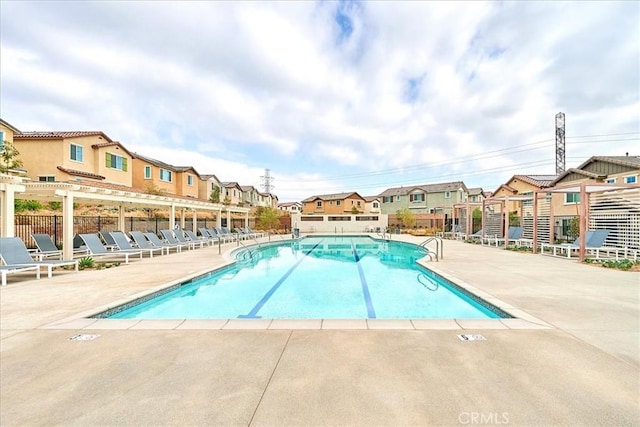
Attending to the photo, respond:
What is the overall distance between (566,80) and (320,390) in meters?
19.8

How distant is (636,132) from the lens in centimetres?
4122

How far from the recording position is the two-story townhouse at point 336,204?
47.4 m

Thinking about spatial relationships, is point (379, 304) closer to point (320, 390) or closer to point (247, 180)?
point (320, 390)

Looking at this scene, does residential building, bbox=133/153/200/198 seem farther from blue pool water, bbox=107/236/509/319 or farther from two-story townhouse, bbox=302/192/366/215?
two-story townhouse, bbox=302/192/366/215

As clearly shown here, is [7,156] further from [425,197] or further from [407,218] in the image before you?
[425,197]

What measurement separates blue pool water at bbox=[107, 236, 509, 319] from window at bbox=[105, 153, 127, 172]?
17948 millimetres

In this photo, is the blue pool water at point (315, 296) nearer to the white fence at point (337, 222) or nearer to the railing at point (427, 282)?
the railing at point (427, 282)

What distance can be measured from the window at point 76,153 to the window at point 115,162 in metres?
1.77

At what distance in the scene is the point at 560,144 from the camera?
46.3 metres

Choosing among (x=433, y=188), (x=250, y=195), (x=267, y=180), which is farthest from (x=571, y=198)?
(x=267, y=180)

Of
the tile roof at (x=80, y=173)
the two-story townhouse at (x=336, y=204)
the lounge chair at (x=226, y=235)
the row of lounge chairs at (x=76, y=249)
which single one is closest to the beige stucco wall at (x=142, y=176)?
the tile roof at (x=80, y=173)

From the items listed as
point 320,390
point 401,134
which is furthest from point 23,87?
point 401,134

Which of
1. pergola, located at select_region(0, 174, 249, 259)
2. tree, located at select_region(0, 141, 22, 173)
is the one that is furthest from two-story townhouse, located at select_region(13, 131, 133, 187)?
pergola, located at select_region(0, 174, 249, 259)

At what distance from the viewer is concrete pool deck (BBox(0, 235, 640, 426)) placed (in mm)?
2160
